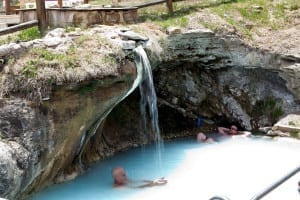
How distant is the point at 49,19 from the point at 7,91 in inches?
149

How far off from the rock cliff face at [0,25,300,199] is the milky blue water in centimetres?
51

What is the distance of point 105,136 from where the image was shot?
11.5 meters

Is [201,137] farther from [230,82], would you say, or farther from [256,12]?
[256,12]

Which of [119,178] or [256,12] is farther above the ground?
[256,12]

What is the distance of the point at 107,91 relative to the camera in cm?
887

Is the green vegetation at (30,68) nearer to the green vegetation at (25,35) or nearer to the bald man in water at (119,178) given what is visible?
the green vegetation at (25,35)

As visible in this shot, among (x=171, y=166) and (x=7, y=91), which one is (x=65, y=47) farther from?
(x=171, y=166)

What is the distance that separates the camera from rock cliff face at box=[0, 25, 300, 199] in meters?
7.67

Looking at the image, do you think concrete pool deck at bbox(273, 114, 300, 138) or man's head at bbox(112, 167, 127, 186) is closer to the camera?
man's head at bbox(112, 167, 127, 186)

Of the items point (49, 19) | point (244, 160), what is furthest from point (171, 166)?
point (49, 19)

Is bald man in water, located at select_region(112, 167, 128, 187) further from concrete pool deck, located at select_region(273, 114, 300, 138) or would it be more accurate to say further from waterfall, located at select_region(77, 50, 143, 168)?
concrete pool deck, located at select_region(273, 114, 300, 138)

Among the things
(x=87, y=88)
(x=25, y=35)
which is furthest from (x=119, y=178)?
(x=25, y=35)

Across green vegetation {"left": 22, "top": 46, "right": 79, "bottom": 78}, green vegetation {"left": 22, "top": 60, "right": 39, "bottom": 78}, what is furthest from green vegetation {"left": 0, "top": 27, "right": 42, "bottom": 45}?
green vegetation {"left": 22, "top": 60, "right": 39, "bottom": 78}

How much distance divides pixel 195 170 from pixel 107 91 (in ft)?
8.13
